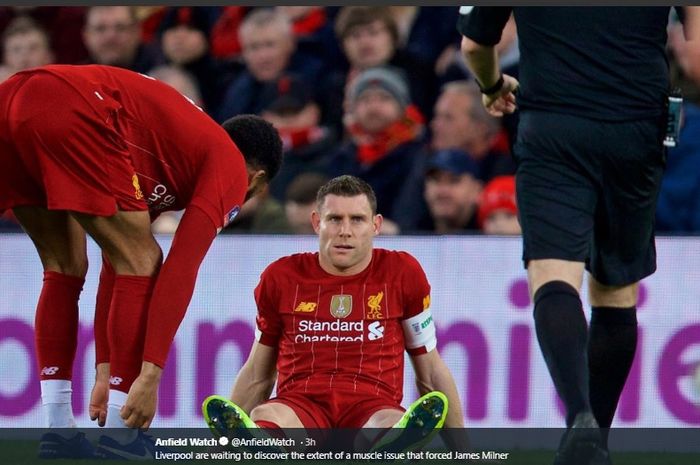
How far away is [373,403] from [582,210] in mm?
1087

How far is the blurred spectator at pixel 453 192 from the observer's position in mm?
7945

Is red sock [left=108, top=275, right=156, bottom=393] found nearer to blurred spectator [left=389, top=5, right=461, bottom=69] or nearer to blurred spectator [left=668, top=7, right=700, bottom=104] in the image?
blurred spectator [left=668, top=7, right=700, bottom=104]

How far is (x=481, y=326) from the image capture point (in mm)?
6887

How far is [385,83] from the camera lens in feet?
27.4

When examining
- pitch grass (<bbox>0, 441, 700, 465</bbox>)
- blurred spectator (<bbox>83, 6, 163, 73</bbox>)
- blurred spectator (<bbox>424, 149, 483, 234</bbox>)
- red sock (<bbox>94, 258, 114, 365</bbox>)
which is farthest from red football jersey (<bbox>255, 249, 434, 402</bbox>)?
blurred spectator (<bbox>83, 6, 163, 73</bbox>)

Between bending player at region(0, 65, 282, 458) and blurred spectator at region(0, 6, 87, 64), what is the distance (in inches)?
170

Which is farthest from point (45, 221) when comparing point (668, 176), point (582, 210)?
point (668, 176)

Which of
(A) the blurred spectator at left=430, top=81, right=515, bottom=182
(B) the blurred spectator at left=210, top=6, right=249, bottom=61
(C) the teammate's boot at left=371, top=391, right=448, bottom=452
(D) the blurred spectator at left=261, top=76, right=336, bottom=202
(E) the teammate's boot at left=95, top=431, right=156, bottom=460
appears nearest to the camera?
(C) the teammate's boot at left=371, top=391, right=448, bottom=452

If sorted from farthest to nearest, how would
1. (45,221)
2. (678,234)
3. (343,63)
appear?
(343,63)
(678,234)
(45,221)

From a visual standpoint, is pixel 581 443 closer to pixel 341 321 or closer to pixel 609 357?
pixel 609 357

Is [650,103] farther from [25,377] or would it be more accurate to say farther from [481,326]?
[25,377]

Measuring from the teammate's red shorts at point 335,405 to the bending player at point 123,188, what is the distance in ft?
2.04

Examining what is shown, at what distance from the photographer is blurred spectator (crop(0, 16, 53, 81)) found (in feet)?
29.4

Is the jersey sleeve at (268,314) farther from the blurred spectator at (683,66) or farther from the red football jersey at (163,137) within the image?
the blurred spectator at (683,66)
